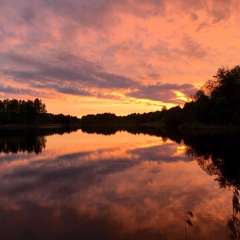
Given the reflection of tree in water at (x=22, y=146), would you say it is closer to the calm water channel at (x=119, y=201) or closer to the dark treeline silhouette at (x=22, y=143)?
the dark treeline silhouette at (x=22, y=143)

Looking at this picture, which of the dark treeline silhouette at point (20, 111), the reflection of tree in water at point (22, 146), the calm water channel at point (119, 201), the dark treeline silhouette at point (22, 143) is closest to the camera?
the calm water channel at point (119, 201)

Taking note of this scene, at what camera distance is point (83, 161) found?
85.5 ft

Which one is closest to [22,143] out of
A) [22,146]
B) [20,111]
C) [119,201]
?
[22,146]

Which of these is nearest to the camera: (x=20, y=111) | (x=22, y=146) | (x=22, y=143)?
(x=22, y=146)

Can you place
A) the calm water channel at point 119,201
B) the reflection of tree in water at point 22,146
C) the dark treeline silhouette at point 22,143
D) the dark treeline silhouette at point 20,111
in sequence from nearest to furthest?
the calm water channel at point 119,201 → the reflection of tree in water at point 22,146 → the dark treeline silhouette at point 22,143 → the dark treeline silhouette at point 20,111

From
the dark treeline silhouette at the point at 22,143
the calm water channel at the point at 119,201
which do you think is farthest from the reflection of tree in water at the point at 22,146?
the calm water channel at the point at 119,201

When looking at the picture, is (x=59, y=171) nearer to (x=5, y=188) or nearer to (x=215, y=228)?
(x=5, y=188)

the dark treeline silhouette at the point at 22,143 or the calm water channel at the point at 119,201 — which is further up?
the dark treeline silhouette at the point at 22,143

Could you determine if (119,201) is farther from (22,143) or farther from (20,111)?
(20,111)

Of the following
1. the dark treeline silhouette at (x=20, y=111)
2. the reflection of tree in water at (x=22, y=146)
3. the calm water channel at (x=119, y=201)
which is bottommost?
the calm water channel at (x=119, y=201)

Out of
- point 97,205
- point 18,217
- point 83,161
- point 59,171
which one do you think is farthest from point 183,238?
point 83,161

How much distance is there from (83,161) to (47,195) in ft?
38.9

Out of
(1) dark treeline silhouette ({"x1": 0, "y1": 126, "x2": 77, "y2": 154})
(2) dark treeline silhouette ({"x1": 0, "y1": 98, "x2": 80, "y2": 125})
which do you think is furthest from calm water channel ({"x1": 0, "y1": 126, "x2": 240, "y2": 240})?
(2) dark treeline silhouette ({"x1": 0, "y1": 98, "x2": 80, "y2": 125})

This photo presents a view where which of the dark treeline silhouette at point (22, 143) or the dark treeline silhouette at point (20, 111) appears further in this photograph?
the dark treeline silhouette at point (20, 111)
